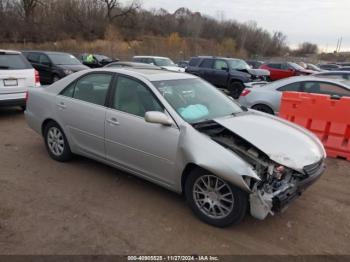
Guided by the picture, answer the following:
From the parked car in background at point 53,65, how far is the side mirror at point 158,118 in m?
9.72

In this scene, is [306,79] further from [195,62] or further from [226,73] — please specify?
[195,62]

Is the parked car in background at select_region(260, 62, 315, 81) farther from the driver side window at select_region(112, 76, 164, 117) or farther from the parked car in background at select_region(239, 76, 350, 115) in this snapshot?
the driver side window at select_region(112, 76, 164, 117)

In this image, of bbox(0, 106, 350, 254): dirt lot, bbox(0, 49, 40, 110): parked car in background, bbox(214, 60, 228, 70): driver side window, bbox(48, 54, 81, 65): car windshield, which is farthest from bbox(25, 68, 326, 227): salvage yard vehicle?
bbox(214, 60, 228, 70): driver side window

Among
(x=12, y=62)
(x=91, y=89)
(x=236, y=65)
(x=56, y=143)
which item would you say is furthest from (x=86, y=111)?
(x=236, y=65)

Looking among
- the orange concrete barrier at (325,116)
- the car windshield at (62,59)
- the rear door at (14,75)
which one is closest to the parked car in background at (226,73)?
the car windshield at (62,59)

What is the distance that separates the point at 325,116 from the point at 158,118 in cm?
417

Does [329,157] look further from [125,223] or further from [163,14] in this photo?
[163,14]

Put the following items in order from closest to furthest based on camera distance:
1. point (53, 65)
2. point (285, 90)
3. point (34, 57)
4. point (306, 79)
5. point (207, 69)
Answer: point (306, 79)
point (285, 90)
point (53, 65)
point (34, 57)
point (207, 69)

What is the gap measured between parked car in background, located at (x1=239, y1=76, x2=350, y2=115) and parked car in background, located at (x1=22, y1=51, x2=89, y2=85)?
744 cm

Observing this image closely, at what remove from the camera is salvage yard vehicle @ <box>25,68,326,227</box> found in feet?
10.6

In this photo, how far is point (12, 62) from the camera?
25.8 feet

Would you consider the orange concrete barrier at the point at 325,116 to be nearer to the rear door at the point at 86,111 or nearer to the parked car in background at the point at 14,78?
the rear door at the point at 86,111

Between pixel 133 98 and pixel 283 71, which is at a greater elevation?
pixel 283 71

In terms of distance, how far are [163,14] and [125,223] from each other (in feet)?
272
